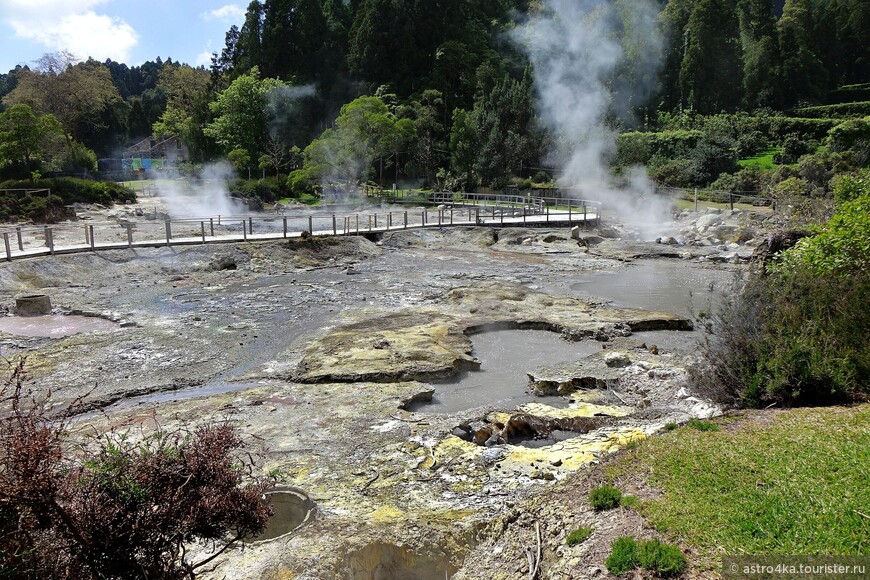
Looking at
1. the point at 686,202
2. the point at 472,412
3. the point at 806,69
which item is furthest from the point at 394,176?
the point at 472,412

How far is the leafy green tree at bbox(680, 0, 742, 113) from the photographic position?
187 ft

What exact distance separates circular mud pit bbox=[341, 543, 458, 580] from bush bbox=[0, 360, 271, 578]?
1.38 meters

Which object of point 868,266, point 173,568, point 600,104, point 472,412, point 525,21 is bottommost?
point 472,412

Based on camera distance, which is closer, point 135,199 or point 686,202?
point 686,202

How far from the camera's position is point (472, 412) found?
9859mm

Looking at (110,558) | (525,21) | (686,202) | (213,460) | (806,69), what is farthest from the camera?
(525,21)

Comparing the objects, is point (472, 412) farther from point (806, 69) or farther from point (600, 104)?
point (806, 69)

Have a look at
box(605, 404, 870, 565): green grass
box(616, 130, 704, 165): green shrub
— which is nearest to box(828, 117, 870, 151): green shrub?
box(616, 130, 704, 165): green shrub

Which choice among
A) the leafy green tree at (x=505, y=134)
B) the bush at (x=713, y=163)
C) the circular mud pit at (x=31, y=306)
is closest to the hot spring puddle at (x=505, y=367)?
the circular mud pit at (x=31, y=306)

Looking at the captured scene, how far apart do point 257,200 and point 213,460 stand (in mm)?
43245

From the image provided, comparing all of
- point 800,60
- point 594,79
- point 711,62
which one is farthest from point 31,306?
point 800,60

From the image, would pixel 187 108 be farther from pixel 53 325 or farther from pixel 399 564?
pixel 399 564

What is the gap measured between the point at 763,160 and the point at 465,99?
95.6ft

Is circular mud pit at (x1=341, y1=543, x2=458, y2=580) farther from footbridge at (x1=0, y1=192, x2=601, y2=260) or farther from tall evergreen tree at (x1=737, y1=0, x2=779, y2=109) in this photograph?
tall evergreen tree at (x1=737, y1=0, x2=779, y2=109)
